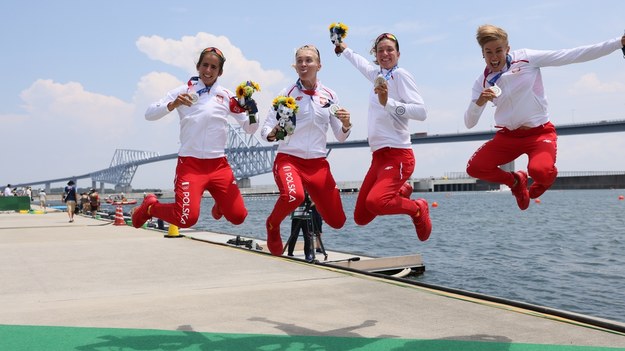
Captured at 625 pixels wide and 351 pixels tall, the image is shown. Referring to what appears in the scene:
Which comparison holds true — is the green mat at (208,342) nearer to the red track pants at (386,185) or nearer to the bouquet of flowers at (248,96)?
the red track pants at (386,185)

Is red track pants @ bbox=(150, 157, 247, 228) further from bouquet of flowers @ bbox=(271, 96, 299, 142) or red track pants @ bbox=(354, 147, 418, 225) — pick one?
red track pants @ bbox=(354, 147, 418, 225)

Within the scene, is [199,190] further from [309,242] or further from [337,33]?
[309,242]

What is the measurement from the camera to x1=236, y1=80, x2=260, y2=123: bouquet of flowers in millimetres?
6078

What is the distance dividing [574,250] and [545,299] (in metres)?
12.1

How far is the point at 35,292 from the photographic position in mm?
9633

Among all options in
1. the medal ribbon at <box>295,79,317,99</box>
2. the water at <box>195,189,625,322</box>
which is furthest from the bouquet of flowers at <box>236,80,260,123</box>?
the water at <box>195,189,625,322</box>

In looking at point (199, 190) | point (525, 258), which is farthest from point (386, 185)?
point (525, 258)

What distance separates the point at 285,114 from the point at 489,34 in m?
2.06

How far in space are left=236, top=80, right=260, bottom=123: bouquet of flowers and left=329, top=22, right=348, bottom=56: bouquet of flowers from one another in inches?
41.2

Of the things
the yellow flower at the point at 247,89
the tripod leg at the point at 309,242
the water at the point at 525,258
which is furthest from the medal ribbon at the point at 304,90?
the water at the point at 525,258

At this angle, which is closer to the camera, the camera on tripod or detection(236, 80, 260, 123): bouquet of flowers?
detection(236, 80, 260, 123): bouquet of flowers

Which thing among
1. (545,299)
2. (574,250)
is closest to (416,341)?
(545,299)

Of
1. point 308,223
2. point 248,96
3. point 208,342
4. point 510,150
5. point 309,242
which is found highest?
point 248,96

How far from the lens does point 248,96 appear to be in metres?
6.09
